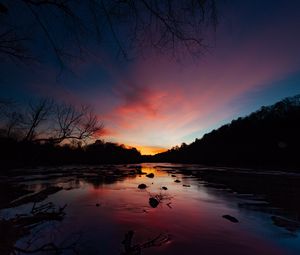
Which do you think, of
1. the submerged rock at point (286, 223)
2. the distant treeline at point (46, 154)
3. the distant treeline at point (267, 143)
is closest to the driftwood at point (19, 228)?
the distant treeline at point (46, 154)

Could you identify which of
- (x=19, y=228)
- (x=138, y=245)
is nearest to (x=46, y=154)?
(x=19, y=228)

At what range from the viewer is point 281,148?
91.8 meters

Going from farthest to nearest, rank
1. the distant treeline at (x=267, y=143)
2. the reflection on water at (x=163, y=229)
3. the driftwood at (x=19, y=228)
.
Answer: the distant treeline at (x=267, y=143)
the reflection on water at (x=163, y=229)
the driftwood at (x=19, y=228)

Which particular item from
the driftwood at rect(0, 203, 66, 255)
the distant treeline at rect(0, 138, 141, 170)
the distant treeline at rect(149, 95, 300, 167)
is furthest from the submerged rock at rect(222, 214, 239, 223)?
the distant treeline at rect(149, 95, 300, 167)

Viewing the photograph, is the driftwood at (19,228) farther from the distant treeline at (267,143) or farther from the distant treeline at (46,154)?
the distant treeline at (267,143)

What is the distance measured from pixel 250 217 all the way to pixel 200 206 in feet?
12.9

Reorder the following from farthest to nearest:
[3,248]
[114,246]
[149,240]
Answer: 1. [149,240]
2. [114,246]
3. [3,248]

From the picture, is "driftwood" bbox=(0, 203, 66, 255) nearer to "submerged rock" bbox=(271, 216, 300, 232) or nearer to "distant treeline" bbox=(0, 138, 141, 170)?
"distant treeline" bbox=(0, 138, 141, 170)

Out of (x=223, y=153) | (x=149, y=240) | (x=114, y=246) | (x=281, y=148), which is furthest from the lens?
(x=223, y=153)

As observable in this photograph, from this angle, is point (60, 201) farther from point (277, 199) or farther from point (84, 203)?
point (277, 199)

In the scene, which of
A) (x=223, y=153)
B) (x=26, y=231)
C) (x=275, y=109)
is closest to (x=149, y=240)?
(x=26, y=231)

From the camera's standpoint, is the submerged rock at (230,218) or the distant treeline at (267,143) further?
the distant treeline at (267,143)

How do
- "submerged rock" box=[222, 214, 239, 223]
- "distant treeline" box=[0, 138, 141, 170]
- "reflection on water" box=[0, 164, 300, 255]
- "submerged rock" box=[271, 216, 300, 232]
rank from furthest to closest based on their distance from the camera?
"submerged rock" box=[222, 214, 239, 223], "distant treeline" box=[0, 138, 141, 170], "submerged rock" box=[271, 216, 300, 232], "reflection on water" box=[0, 164, 300, 255]

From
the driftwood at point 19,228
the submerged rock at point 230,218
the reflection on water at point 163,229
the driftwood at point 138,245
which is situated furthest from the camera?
the submerged rock at point 230,218
